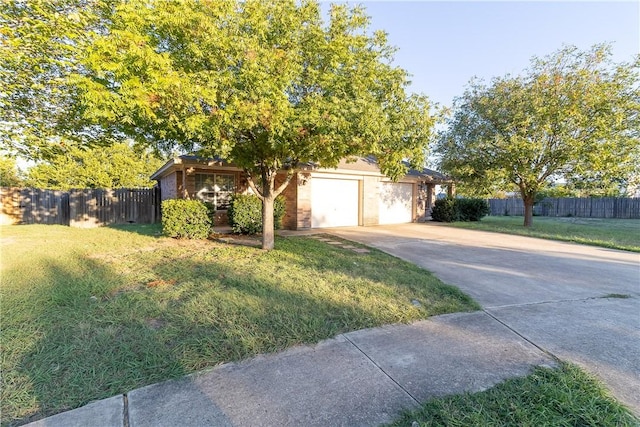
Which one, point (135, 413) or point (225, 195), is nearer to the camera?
point (135, 413)

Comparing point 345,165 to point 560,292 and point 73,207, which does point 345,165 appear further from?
point 73,207

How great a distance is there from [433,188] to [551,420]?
17066 mm

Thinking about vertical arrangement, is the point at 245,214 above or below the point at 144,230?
above

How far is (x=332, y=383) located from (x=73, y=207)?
55.3ft

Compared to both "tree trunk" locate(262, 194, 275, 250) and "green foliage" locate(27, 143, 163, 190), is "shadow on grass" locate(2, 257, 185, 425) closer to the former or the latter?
"tree trunk" locate(262, 194, 275, 250)

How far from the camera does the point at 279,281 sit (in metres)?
4.82

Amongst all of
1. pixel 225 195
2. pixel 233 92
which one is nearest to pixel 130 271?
pixel 233 92

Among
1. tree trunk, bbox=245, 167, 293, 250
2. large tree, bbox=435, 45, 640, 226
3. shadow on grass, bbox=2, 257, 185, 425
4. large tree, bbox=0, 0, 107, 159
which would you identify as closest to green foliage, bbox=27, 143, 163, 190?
large tree, bbox=0, 0, 107, 159

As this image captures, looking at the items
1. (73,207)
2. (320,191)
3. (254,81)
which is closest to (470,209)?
(320,191)

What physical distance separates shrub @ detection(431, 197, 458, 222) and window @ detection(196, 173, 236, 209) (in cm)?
1105

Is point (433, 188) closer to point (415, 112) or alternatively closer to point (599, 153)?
point (599, 153)

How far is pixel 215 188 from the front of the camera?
1234cm

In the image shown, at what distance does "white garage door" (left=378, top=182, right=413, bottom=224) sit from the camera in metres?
15.2

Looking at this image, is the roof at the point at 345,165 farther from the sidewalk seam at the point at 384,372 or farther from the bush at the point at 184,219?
the sidewalk seam at the point at 384,372
